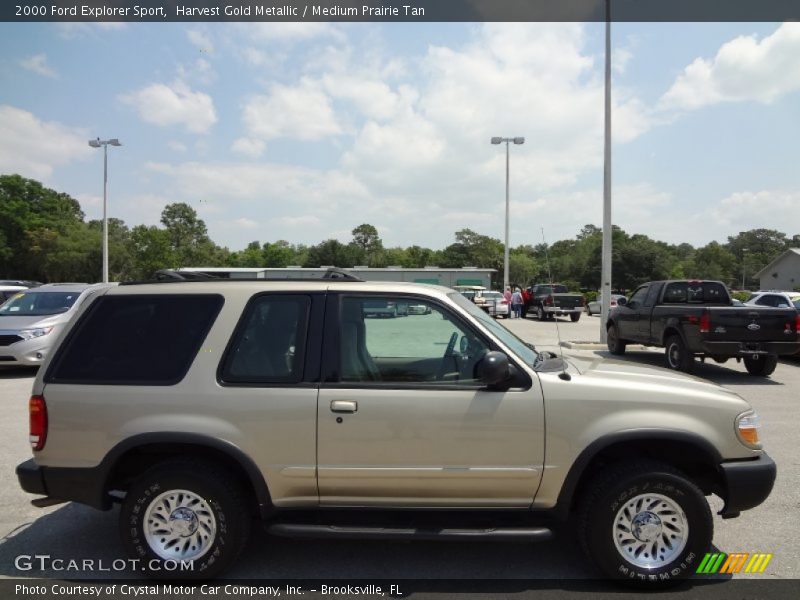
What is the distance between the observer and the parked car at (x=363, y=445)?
11.4 ft

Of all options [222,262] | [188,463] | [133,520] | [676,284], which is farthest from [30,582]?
[222,262]

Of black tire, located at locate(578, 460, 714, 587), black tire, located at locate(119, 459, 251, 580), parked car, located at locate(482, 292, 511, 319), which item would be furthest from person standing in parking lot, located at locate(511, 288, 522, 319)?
black tire, located at locate(119, 459, 251, 580)

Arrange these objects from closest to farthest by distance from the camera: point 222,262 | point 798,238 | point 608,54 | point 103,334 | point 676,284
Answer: point 103,334 → point 676,284 → point 608,54 → point 222,262 → point 798,238

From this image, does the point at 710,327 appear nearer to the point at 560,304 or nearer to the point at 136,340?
the point at 136,340

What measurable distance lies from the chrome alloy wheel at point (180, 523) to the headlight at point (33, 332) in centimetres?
951

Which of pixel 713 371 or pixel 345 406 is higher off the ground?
pixel 345 406

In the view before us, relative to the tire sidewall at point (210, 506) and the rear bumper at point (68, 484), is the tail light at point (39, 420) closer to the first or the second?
the rear bumper at point (68, 484)

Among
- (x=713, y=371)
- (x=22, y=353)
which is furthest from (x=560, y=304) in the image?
(x=22, y=353)

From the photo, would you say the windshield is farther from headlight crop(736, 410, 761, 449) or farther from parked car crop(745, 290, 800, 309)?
parked car crop(745, 290, 800, 309)

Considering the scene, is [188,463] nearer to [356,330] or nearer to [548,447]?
[356,330]

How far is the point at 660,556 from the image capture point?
3.51 metres

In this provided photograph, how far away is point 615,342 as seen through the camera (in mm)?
14820

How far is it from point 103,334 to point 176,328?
46 centimetres

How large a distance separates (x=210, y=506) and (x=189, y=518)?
0.16 meters
